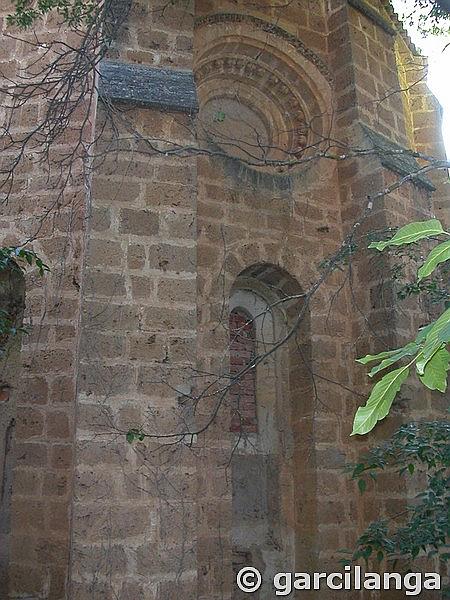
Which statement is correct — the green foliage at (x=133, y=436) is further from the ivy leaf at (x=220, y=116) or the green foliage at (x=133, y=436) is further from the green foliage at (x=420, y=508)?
the ivy leaf at (x=220, y=116)

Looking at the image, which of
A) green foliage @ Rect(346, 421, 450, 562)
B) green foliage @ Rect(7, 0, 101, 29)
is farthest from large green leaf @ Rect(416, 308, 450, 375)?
green foliage @ Rect(7, 0, 101, 29)

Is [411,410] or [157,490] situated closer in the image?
[157,490]

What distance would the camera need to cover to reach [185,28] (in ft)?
19.8

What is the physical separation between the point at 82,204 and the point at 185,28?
1.82m

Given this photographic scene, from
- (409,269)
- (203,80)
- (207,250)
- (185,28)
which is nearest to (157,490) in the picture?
(207,250)

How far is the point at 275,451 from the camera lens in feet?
21.1

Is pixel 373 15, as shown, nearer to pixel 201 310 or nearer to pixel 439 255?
pixel 201 310

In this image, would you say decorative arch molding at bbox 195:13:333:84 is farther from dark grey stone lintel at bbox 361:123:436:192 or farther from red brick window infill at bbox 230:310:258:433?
red brick window infill at bbox 230:310:258:433

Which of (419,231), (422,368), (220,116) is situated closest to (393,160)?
(220,116)

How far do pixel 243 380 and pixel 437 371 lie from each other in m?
4.77

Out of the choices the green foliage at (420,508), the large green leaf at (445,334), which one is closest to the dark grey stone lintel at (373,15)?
the green foliage at (420,508)

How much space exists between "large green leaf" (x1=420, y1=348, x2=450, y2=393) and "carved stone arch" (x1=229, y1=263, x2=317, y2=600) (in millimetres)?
4173

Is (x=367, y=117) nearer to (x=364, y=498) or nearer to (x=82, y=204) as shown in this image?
(x=82, y=204)

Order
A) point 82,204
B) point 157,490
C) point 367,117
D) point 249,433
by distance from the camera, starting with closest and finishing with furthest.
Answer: point 157,490 < point 82,204 < point 249,433 < point 367,117
